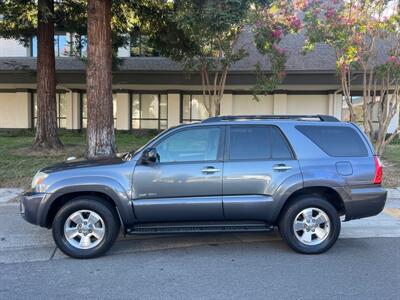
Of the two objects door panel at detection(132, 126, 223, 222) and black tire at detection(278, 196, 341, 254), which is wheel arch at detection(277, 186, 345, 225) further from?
door panel at detection(132, 126, 223, 222)

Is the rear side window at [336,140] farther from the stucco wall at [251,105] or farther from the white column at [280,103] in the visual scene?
the stucco wall at [251,105]

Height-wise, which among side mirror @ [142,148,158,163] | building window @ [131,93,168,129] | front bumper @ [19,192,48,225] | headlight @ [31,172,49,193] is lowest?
front bumper @ [19,192,48,225]

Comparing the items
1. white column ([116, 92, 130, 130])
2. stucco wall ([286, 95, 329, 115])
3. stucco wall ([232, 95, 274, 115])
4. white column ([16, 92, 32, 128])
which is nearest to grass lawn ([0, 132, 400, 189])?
stucco wall ([286, 95, 329, 115])

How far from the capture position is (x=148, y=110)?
24.1m

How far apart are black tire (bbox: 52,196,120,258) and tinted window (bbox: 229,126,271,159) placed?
1.71 metres

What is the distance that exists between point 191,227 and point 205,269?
631mm

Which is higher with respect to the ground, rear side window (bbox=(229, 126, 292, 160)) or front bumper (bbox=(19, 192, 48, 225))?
rear side window (bbox=(229, 126, 292, 160))

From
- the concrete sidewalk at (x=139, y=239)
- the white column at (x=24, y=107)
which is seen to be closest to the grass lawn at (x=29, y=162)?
the concrete sidewalk at (x=139, y=239)

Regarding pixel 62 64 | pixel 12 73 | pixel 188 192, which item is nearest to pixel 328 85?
pixel 62 64

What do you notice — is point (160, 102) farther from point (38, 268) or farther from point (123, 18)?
point (38, 268)

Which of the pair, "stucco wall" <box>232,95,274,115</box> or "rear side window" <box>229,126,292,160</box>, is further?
"stucco wall" <box>232,95,274,115</box>

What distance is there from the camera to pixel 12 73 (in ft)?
69.0

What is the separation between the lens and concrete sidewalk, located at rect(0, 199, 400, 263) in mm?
5656

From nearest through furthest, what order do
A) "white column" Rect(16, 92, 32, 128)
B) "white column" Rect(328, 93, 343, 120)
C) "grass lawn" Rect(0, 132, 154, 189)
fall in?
"grass lawn" Rect(0, 132, 154, 189) < "white column" Rect(328, 93, 343, 120) < "white column" Rect(16, 92, 32, 128)
